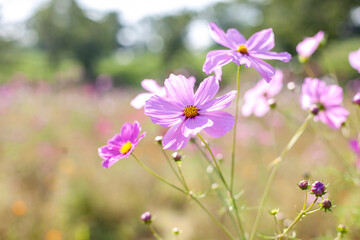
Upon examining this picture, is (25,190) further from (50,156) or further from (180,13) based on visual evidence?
(180,13)

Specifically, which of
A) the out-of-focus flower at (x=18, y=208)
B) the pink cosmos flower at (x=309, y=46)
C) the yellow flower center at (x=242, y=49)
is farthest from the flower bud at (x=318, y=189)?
the out-of-focus flower at (x=18, y=208)

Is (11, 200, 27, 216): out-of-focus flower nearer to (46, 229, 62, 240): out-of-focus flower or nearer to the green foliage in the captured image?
(46, 229, 62, 240): out-of-focus flower

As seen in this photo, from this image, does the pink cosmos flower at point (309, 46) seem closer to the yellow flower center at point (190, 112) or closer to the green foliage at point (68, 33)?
the yellow flower center at point (190, 112)

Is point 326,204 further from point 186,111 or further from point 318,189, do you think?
point 186,111

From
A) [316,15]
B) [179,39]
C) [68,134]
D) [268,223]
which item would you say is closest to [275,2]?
[316,15]

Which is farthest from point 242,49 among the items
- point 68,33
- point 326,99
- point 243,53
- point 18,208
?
point 68,33

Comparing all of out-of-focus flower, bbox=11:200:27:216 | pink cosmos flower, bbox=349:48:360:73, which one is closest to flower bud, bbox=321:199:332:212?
pink cosmos flower, bbox=349:48:360:73
